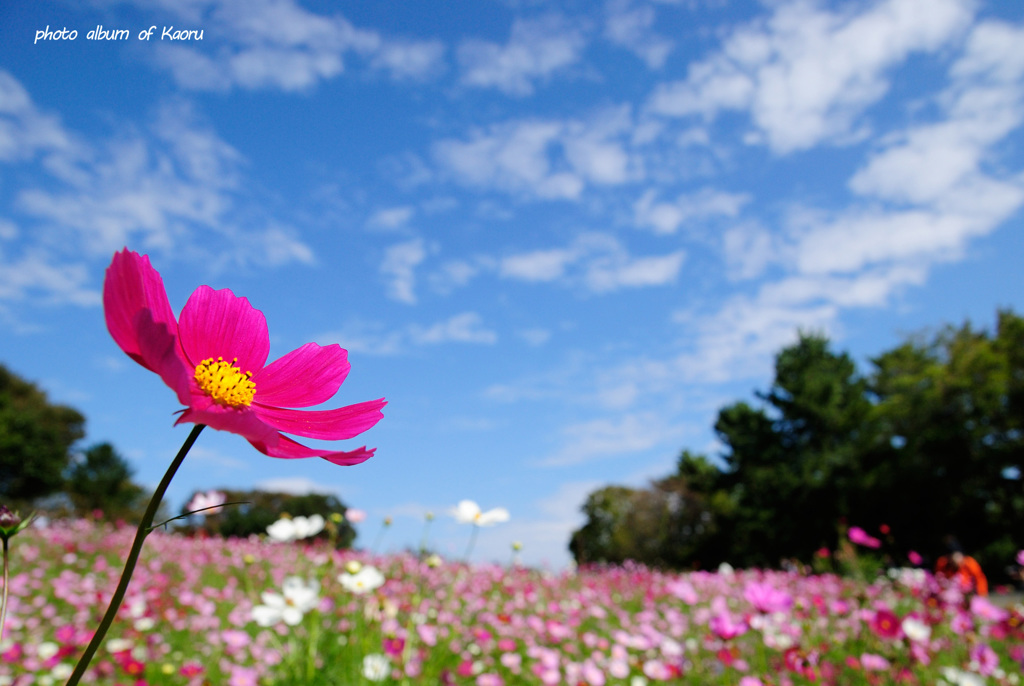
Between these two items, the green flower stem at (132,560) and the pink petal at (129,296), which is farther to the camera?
the pink petal at (129,296)

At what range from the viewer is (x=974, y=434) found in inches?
Answer: 605

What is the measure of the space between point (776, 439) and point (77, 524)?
60.1 ft

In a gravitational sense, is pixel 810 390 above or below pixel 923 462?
above

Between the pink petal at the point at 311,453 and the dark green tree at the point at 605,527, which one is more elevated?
the dark green tree at the point at 605,527

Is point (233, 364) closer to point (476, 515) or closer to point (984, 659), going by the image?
point (476, 515)

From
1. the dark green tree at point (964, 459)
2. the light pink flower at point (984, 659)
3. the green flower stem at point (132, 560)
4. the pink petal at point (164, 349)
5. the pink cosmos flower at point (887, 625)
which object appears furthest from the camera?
the dark green tree at point (964, 459)

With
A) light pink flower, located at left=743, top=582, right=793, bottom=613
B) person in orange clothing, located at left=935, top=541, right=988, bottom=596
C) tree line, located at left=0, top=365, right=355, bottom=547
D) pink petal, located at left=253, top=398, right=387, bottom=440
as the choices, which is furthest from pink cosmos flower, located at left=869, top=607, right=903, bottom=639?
tree line, located at left=0, top=365, right=355, bottom=547

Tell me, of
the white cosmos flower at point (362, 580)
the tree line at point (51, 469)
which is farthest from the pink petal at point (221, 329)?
the tree line at point (51, 469)

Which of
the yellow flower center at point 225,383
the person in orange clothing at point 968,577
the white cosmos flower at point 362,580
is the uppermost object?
→ the yellow flower center at point 225,383

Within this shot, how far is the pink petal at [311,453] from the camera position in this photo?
1.65ft

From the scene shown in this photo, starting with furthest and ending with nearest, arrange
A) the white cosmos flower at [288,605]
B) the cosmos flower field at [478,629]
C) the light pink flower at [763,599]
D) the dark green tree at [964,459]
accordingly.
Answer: the dark green tree at [964,459] → the cosmos flower field at [478,629] → the light pink flower at [763,599] → the white cosmos flower at [288,605]

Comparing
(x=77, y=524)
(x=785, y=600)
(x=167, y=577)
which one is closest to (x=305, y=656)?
(x=785, y=600)

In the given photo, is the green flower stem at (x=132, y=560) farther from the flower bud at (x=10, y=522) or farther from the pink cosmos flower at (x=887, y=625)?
the pink cosmos flower at (x=887, y=625)

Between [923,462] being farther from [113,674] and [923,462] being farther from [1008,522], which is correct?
[113,674]
